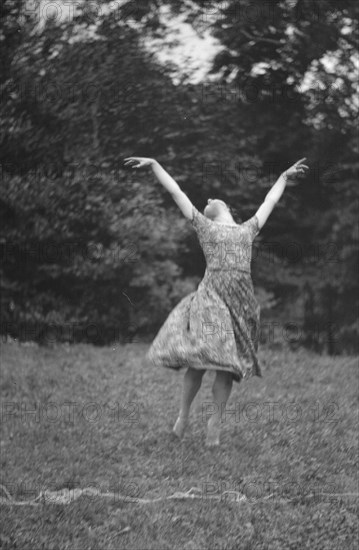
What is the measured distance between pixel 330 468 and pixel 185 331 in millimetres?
1549

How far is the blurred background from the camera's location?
11.4 m

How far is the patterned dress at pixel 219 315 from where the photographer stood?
552 centimetres

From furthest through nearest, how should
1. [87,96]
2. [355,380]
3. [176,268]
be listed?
[176,268] → [87,96] → [355,380]

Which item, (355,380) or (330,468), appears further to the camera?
(355,380)

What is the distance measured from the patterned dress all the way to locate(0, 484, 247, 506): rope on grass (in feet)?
3.32

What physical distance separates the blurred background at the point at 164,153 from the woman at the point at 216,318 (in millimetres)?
5826

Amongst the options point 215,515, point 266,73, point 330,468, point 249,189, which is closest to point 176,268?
point 249,189

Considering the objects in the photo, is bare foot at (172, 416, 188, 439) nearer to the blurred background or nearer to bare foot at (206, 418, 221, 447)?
bare foot at (206, 418, 221, 447)

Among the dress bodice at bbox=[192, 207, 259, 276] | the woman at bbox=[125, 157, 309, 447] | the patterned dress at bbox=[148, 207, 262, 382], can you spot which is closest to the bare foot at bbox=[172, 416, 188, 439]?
the woman at bbox=[125, 157, 309, 447]

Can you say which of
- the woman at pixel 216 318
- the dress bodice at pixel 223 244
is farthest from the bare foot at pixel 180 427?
the dress bodice at pixel 223 244

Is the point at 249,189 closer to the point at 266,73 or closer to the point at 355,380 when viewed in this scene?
the point at 266,73

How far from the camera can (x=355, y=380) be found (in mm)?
8742

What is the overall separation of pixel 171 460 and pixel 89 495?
992 millimetres

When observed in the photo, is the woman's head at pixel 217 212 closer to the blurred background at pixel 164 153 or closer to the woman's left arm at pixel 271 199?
the woman's left arm at pixel 271 199
